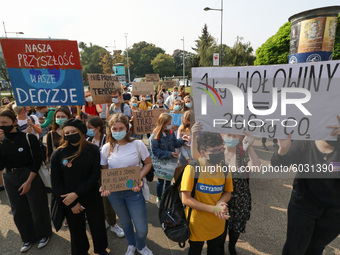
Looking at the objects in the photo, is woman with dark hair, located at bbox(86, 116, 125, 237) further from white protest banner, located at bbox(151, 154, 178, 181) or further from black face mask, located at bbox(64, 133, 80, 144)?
white protest banner, located at bbox(151, 154, 178, 181)

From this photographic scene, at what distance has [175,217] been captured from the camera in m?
1.93

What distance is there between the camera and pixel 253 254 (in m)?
2.53

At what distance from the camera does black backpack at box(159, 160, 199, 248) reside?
1854 millimetres

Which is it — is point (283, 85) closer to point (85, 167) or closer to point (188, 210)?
point (188, 210)

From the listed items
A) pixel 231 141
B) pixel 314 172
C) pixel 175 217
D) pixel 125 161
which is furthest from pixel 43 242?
pixel 314 172

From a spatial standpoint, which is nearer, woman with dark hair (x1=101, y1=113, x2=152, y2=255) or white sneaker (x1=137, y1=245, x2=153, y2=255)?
woman with dark hair (x1=101, y1=113, x2=152, y2=255)

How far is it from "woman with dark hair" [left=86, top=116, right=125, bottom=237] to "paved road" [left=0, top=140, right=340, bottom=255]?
0.11 meters

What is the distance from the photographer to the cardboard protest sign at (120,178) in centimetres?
218

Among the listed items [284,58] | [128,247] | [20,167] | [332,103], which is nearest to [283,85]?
[332,103]

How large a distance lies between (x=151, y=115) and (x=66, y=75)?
1.76 m

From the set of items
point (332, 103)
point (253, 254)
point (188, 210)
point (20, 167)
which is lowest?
point (253, 254)

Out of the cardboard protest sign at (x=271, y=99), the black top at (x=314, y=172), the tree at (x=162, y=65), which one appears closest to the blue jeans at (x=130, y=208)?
the cardboard protest sign at (x=271, y=99)

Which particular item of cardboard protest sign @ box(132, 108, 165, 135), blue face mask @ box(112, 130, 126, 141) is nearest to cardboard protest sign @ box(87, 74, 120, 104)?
cardboard protest sign @ box(132, 108, 165, 135)

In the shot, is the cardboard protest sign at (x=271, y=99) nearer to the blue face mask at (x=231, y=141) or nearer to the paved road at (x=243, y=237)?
the blue face mask at (x=231, y=141)
